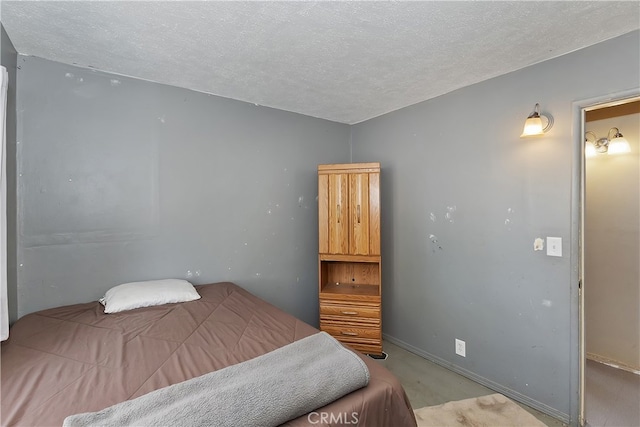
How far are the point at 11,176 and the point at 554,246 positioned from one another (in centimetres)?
340

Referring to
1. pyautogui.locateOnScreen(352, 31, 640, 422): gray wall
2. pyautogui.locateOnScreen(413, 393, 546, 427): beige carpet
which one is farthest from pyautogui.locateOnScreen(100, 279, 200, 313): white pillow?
pyautogui.locateOnScreen(352, 31, 640, 422): gray wall

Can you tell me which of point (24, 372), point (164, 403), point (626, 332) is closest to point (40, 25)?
point (24, 372)

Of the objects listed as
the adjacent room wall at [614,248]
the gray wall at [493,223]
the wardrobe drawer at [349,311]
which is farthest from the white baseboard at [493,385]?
the adjacent room wall at [614,248]

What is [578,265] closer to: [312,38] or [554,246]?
[554,246]

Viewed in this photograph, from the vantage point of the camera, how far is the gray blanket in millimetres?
863

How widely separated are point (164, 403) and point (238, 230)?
1.80m

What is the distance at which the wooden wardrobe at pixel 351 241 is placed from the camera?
2.56 metres

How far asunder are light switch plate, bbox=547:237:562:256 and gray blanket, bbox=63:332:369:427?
1571 mm

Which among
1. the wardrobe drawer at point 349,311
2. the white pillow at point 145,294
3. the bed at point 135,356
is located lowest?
the wardrobe drawer at point 349,311

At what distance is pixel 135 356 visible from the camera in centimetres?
130

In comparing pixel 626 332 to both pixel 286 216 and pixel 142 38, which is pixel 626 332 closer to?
pixel 286 216

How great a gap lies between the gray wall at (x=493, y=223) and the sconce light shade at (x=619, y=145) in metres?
1.08

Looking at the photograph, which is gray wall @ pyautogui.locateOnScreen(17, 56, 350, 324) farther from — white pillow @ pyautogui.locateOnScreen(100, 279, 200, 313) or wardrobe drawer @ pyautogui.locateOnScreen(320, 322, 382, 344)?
wardrobe drawer @ pyautogui.locateOnScreen(320, 322, 382, 344)

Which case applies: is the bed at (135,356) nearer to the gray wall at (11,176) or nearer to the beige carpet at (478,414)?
the gray wall at (11,176)
